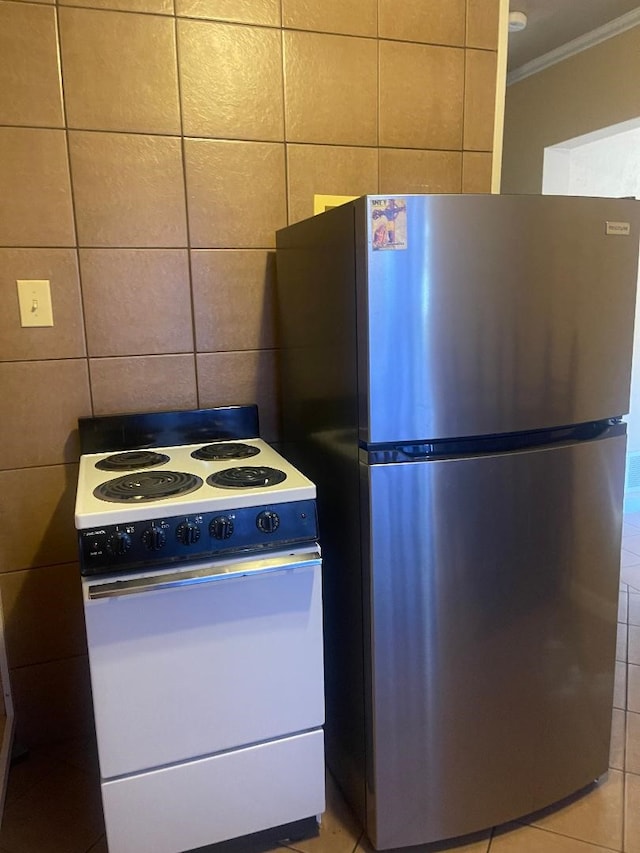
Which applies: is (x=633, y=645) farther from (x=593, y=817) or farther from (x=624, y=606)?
(x=593, y=817)

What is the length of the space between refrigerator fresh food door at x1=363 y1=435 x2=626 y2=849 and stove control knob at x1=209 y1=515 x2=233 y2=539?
301 millimetres

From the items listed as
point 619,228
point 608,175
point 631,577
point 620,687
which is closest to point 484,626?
point 619,228

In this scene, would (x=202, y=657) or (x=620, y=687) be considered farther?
(x=620, y=687)

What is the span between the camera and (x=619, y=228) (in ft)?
4.51

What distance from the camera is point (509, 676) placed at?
1458mm

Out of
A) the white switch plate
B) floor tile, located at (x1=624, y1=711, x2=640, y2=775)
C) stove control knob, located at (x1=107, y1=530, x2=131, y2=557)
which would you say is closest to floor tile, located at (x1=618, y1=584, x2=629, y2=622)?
floor tile, located at (x1=624, y1=711, x2=640, y2=775)

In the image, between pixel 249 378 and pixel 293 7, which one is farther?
pixel 249 378

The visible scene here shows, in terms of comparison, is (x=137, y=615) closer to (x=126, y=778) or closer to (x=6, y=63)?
(x=126, y=778)

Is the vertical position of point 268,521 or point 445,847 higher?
point 268,521

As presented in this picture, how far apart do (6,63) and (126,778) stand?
5.59ft

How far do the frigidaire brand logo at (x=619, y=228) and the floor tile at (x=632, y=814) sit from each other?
145cm

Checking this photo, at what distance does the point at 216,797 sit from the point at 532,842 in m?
0.79

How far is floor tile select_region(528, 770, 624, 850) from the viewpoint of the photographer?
1.54 meters

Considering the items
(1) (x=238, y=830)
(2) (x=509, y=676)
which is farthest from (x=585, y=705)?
(1) (x=238, y=830)
